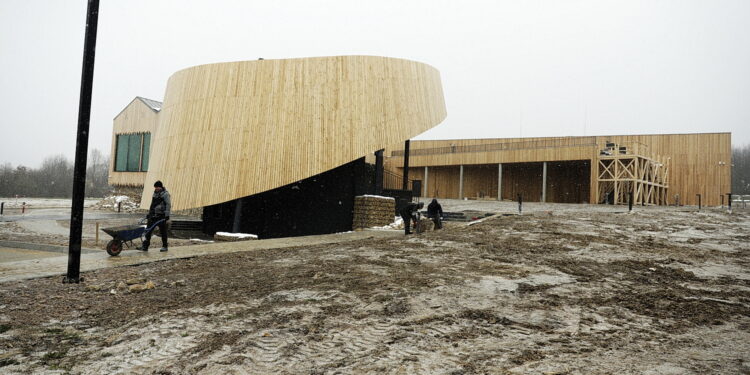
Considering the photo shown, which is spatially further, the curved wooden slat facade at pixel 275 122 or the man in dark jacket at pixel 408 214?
the curved wooden slat facade at pixel 275 122

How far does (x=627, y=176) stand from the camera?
2627 cm

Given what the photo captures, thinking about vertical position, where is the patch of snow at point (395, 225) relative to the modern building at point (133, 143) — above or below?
below

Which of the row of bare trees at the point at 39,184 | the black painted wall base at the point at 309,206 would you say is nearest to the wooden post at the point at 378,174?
the black painted wall base at the point at 309,206

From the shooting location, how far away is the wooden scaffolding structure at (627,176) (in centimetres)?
2533

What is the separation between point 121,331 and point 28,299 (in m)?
1.87

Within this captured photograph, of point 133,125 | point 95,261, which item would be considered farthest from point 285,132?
Result: point 133,125

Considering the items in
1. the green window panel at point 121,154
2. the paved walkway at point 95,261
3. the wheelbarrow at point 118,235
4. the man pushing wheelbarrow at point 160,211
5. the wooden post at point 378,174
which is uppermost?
the green window panel at point 121,154

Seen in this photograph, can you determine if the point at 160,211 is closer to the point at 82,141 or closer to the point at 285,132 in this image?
the point at 82,141

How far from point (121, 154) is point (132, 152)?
147 centimetres

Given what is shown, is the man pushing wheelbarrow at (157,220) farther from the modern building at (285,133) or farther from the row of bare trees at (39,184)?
the row of bare trees at (39,184)

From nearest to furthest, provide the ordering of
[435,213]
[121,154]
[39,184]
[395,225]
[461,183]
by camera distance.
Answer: [435,213], [395,225], [121,154], [461,183], [39,184]

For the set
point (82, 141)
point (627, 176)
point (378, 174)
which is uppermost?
point (627, 176)

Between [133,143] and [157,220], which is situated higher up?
[133,143]

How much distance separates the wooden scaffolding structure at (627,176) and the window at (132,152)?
2801 centimetres
